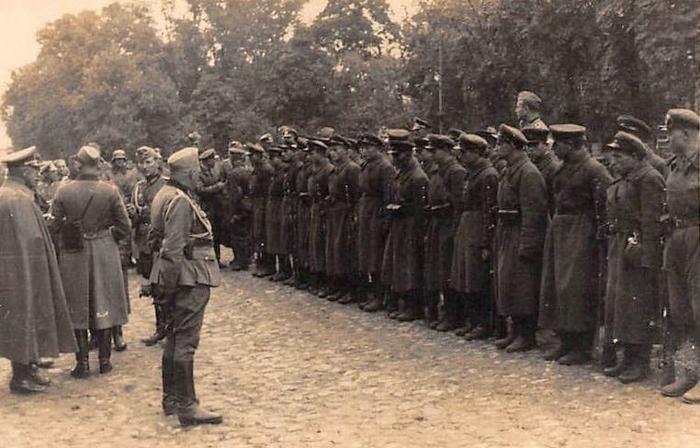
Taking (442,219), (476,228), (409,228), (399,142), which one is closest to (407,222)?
(409,228)

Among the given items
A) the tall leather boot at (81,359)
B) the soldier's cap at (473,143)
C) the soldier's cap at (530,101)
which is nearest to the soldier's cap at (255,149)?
the soldier's cap at (473,143)

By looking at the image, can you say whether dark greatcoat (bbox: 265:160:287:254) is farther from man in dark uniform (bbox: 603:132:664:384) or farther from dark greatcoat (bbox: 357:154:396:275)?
man in dark uniform (bbox: 603:132:664:384)

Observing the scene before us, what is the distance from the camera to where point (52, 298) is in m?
7.75

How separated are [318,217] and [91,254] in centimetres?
469

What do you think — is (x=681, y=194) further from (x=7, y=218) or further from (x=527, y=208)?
(x=7, y=218)

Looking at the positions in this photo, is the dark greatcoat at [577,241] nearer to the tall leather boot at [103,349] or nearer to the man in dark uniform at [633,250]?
the man in dark uniform at [633,250]

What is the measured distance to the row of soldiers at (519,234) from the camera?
276 inches

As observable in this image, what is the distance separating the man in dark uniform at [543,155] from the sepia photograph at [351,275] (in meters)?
0.02

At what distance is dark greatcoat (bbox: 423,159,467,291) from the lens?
9.65 meters

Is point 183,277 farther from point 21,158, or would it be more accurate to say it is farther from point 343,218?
point 343,218

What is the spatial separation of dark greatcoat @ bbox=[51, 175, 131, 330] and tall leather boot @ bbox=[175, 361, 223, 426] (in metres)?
2.06

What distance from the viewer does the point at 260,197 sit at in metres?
14.5

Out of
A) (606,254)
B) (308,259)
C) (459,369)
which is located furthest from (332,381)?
(308,259)

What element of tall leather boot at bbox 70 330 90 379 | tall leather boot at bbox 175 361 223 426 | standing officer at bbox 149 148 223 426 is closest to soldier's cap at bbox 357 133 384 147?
tall leather boot at bbox 70 330 90 379
